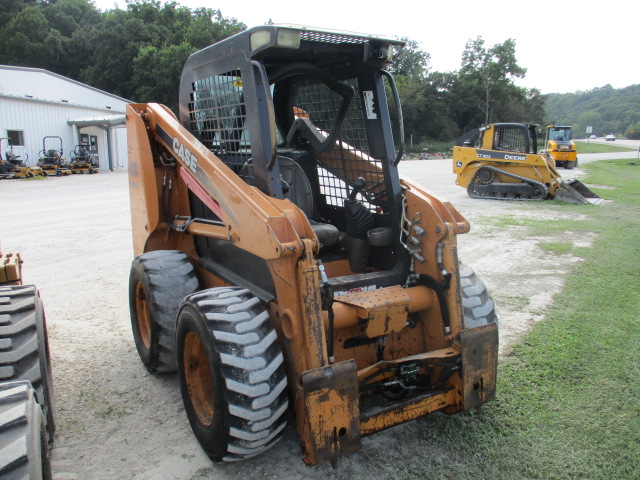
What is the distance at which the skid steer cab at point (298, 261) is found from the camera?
279 cm

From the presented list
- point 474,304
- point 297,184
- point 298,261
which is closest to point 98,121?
point 297,184

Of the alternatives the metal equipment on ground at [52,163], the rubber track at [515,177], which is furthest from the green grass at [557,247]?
the metal equipment on ground at [52,163]

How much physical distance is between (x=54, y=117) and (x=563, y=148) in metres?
27.3

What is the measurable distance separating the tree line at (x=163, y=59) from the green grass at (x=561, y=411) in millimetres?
42705

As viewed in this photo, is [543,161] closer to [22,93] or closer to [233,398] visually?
[233,398]

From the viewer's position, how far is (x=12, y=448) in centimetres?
170

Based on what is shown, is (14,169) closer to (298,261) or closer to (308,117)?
(308,117)

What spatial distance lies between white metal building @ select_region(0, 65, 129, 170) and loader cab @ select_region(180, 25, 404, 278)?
25.2m

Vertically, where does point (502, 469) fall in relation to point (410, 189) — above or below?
below

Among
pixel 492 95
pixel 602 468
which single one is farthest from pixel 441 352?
pixel 492 95

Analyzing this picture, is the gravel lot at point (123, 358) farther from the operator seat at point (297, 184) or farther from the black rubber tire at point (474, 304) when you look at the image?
the operator seat at point (297, 184)

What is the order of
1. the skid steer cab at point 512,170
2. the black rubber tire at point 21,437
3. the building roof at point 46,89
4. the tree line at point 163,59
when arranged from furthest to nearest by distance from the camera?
the tree line at point 163,59 < the building roof at point 46,89 < the skid steer cab at point 512,170 < the black rubber tire at point 21,437

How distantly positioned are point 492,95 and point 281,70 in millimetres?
66470

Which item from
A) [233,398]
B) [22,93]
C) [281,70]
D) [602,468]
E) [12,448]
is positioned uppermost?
[22,93]
